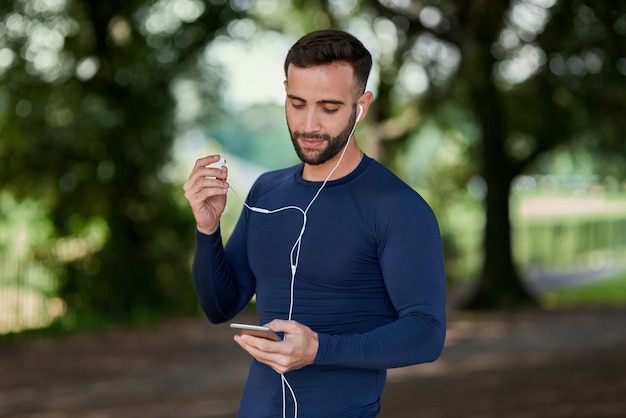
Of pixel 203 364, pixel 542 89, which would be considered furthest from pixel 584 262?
pixel 203 364

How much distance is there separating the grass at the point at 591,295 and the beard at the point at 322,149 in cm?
1714

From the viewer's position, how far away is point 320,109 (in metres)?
2.71

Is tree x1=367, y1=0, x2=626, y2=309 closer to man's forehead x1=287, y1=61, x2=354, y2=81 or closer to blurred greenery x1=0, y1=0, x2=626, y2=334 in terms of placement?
blurred greenery x1=0, y1=0, x2=626, y2=334

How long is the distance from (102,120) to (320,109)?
1342 cm

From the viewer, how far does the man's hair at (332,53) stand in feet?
8.84

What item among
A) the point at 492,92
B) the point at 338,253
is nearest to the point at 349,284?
the point at 338,253

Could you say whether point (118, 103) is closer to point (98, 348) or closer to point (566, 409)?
point (98, 348)

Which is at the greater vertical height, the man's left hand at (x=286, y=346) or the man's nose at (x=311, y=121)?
the man's nose at (x=311, y=121)

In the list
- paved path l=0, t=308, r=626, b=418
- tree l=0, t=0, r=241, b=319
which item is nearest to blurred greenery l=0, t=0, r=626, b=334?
tree l=0, t=0, r=241, b=319

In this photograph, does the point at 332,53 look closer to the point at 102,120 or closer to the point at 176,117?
the point at 102,120

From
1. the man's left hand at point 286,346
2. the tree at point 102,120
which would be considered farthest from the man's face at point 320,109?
the tree at point 102,120

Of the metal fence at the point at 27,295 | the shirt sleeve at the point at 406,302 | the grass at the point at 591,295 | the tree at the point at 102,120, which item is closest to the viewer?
the shirt sleeve at the point at 406,302

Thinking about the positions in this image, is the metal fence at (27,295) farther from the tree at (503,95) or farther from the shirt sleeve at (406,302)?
the shirt sleeve at (406,302)

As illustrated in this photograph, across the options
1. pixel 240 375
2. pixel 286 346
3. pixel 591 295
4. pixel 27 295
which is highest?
pixel 286 346
